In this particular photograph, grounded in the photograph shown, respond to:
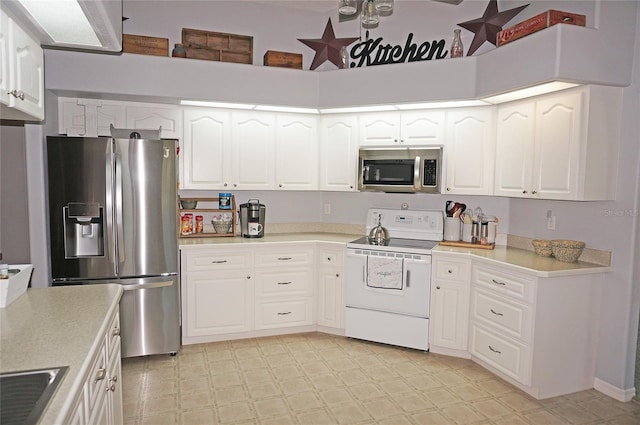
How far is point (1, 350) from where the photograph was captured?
5.08ft

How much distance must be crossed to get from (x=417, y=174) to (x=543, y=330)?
1643 mm

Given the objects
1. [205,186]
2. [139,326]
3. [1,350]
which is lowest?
[139,326]

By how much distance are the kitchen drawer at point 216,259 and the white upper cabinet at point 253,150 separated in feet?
2.22

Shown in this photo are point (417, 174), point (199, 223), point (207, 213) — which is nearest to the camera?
point (417, 174)

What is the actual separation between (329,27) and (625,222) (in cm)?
320

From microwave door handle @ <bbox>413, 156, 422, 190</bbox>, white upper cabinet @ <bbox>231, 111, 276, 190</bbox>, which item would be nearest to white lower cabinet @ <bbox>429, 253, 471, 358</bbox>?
microwave door handle @ <bbox>413, 156, 422, 190</bbox>

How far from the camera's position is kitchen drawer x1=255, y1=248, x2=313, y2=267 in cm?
406

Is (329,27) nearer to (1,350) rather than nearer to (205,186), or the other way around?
(205,186)

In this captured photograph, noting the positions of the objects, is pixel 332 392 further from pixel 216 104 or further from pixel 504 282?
pixel 216 104

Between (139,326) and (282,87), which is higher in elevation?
(282,87)

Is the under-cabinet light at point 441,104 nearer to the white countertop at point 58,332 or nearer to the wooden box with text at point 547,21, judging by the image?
the wooden box with text at point 547,21

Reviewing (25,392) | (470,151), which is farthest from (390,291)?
(25,392)

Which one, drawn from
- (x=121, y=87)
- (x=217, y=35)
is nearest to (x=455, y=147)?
(x=217, y=35)

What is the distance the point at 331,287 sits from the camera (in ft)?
13.6
